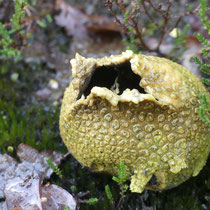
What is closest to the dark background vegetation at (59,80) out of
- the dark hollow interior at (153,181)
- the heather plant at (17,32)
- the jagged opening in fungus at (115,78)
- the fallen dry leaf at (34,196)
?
the heather plant at (17,32)

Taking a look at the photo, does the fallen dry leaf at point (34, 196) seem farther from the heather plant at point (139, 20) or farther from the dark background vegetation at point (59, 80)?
the heather plant at point (139, 20)

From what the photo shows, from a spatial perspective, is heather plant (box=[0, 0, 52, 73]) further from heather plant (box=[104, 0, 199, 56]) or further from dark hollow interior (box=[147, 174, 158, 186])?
dark hollow interior (box=[147, 174, 158, 186])

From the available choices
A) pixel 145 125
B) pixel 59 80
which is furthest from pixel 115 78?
pixel 59 80

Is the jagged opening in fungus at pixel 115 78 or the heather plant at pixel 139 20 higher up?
the heather plant at pixel 139 20

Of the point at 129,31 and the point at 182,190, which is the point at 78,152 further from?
the point at 129,31

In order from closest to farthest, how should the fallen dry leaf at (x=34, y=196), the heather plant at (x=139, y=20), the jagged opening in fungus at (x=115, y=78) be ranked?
the fallen dry leaf at (x=34, y=196), the jagged opening in fungus at (x=115, y=78), the heather plant at (x=139, y=20)

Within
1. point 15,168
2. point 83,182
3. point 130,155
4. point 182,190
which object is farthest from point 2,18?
point 182,190

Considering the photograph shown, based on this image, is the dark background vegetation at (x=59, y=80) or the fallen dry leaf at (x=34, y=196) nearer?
the fallen dry leaf at (x=34, y=196)
